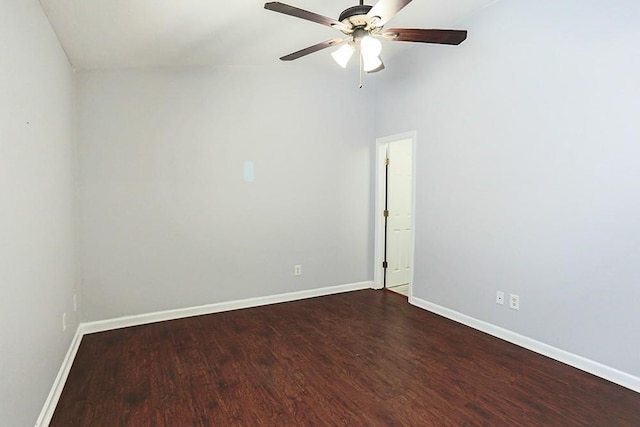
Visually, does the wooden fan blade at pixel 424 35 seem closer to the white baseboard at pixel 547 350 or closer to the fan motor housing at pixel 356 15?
the fan motor housing at pixel 356 15

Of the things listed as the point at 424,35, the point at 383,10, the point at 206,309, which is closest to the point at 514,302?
the point at 424,35

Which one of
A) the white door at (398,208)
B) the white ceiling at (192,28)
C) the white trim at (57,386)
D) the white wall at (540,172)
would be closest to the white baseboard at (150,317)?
the white trim at (57,386)

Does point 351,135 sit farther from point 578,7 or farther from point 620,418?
point 620,418

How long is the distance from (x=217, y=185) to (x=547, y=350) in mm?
3390

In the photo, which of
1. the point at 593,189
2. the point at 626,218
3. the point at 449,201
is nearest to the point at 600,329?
the point at 626,218

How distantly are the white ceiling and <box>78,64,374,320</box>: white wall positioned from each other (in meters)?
0.30

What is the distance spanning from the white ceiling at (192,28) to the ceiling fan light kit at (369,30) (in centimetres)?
57

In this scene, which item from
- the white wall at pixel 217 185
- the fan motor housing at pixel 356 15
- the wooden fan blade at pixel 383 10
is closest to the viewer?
the wooden fan blade at pixel 383 10

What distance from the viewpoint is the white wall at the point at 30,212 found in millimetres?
1528

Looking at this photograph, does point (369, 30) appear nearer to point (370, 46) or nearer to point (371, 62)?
point (370, 46)

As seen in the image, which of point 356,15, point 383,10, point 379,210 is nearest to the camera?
point 383,10

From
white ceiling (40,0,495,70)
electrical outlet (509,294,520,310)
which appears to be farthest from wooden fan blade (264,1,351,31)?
electrical outlet (509,294,520,310)

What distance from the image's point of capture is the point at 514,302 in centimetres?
304

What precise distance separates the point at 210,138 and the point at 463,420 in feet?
10.8
